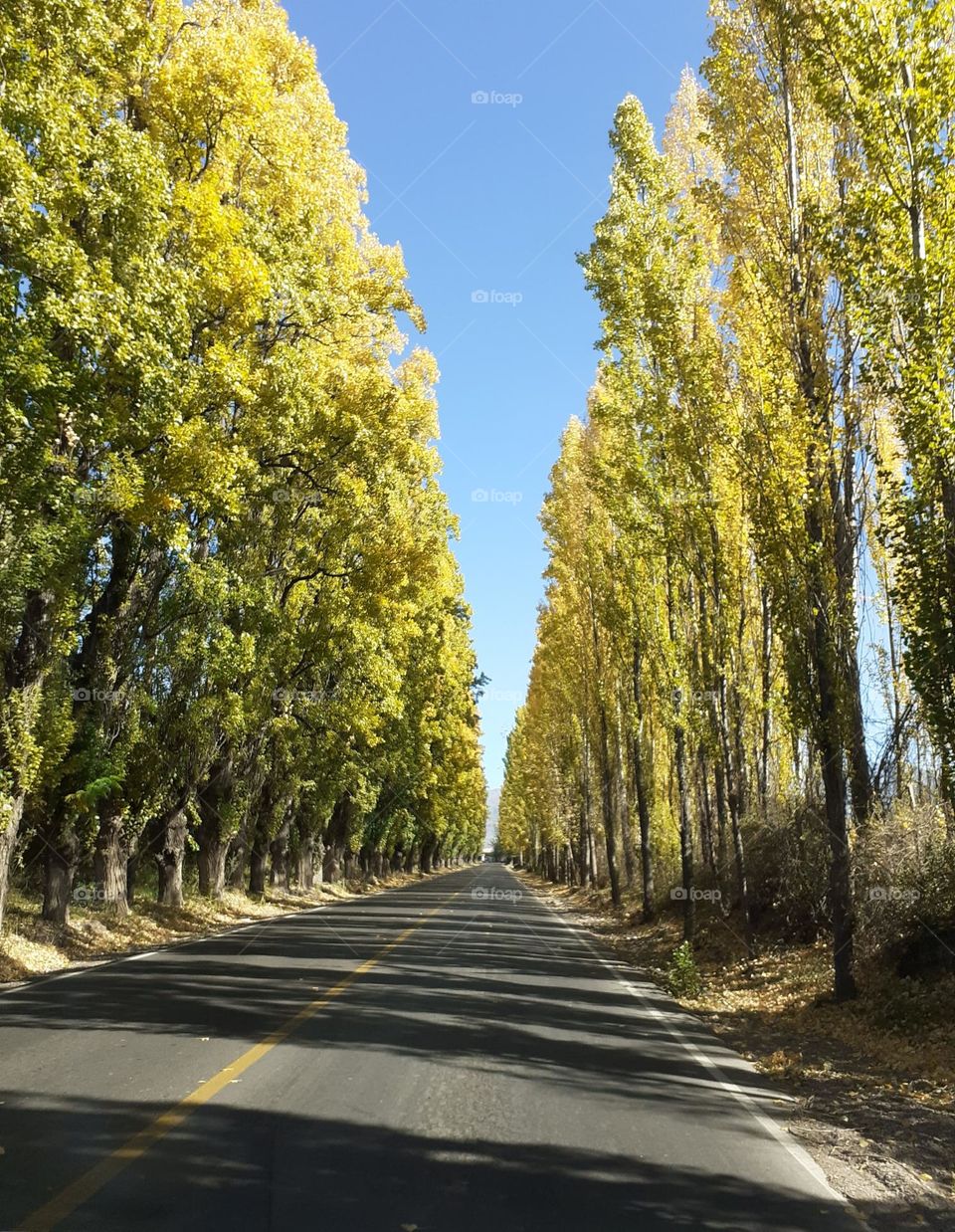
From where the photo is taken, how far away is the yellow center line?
4.31 m

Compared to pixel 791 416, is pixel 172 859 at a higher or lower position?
lower

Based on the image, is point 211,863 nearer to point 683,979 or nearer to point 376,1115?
point 683,979

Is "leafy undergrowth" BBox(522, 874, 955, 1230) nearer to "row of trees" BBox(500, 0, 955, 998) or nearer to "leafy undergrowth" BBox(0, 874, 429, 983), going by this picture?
"row of trees" BBox(500, 0, 955, 998)

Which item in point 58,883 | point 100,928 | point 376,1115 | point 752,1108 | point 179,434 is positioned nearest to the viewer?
point 376,1115

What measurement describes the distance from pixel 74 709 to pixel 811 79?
13.7 meters

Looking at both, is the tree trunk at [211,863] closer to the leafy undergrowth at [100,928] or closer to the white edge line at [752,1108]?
the leafy undergrowth at [100,928]

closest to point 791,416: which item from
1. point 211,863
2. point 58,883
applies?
point 58,883

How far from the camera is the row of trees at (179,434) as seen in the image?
1094 cm

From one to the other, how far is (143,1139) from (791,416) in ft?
35.0

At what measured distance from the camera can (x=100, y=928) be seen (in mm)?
17234

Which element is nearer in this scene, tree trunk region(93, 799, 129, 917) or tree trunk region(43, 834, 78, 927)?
tree trunk region(43, 834, 78, 927)

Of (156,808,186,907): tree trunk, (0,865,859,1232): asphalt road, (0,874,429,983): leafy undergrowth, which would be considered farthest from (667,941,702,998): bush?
(156,808,186,907): tree trunk

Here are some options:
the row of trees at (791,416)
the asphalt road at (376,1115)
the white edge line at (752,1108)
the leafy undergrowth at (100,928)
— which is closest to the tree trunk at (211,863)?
the leafy undergrowth at (100,928)

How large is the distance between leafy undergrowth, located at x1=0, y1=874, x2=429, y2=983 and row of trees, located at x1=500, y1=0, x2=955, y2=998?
10.0 meters
